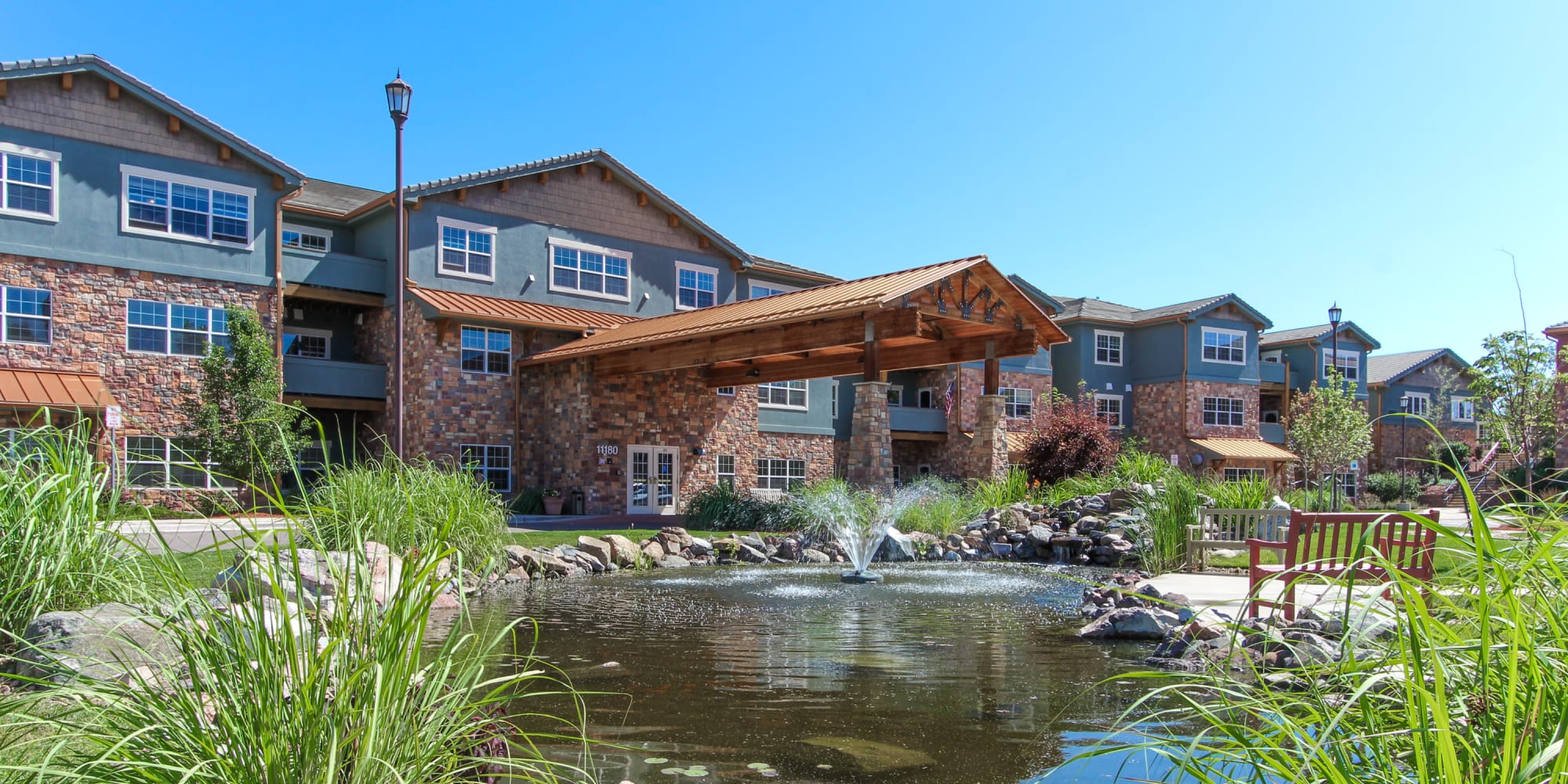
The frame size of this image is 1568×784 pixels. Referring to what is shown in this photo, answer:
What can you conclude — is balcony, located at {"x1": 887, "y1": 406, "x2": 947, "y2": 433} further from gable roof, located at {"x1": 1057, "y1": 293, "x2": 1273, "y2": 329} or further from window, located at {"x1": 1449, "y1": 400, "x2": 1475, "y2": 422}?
window, located at {"x1": 1449, "y1": 400, "x2": 1475, "y2": 422}

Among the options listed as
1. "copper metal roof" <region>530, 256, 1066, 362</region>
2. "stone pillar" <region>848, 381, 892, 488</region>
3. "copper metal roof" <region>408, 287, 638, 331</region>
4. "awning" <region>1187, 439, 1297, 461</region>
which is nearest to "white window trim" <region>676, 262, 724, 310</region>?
"copper metal roof" <region>408, 287, 638, 331</region>

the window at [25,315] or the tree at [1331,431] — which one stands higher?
the window at [25,315]

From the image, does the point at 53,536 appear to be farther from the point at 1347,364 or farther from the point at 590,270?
the point at 1347,364

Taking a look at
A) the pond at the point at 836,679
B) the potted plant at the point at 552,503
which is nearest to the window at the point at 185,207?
the potted plant at the point at 552,503

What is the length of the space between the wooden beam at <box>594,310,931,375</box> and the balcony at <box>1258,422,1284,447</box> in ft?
80.7

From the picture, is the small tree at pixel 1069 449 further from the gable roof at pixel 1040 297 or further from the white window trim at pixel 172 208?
the white window trim at pixel 172 208

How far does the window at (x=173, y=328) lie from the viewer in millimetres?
19406

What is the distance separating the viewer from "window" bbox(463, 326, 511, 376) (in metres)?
22.2

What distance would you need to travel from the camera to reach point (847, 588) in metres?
11.8

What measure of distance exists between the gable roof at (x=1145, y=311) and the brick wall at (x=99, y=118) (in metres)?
27.5

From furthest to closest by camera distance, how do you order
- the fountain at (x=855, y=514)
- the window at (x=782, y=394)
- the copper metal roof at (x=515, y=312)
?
the window at (x=782, y=394) → the copper metal roof at (x=515, y=312) → the fountain at (x=855, y=514)

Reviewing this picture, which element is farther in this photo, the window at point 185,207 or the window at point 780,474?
the window at point 780,474

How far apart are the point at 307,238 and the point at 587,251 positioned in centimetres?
667

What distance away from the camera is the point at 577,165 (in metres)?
24.8
